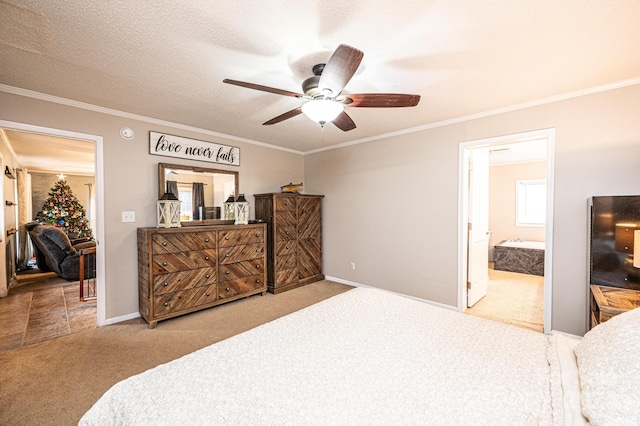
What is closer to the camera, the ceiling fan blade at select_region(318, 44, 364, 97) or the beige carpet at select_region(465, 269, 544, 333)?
the ceiling fan blade at select_region(318, 44, 364, 97)

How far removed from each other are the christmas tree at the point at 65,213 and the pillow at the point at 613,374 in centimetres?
895

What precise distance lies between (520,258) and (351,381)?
18.7 ft

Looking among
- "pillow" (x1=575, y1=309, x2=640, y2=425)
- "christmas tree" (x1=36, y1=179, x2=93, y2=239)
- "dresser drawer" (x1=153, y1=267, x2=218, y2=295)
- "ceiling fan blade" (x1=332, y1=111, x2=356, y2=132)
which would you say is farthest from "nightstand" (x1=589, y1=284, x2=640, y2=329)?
"christmas tree" (x1=36, y1=179, x2=93, y2=239)

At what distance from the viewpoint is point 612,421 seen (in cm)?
80

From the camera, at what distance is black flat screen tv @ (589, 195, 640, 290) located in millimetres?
2273

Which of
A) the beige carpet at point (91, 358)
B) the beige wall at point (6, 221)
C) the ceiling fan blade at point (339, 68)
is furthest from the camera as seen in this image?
the beige wall at point (6, 221)

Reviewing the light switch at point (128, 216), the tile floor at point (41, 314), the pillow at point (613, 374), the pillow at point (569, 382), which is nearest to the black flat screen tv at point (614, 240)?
the pillow at point (569, 382)

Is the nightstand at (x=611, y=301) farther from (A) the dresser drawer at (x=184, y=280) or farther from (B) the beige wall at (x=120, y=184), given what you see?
(B) the beige wall at (x=120, y=184)

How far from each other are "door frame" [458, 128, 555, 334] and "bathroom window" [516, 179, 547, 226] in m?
3.91

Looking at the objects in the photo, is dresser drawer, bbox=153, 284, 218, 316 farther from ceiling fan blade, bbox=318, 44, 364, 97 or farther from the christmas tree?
the christmas tree

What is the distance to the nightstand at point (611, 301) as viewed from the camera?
6.14 feet

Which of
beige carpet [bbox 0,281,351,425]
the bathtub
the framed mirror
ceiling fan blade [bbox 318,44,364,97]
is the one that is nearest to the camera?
ceiling fan blade [bbox 318,44,364,97]

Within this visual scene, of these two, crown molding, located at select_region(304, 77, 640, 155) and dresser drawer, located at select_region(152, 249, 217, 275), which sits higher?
crown molding, located at select_region(304, 77, 640, 155)

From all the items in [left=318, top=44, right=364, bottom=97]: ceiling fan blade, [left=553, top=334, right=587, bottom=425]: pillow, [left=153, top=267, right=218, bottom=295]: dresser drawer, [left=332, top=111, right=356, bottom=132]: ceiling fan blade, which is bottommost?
[left=153, top=267, right=218, bottom=295]: dresser drawer
